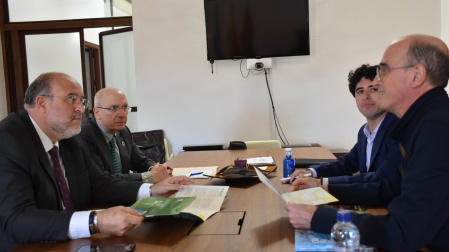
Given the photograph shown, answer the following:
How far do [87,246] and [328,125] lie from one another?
4.17m

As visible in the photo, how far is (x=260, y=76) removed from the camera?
5016 millimetres

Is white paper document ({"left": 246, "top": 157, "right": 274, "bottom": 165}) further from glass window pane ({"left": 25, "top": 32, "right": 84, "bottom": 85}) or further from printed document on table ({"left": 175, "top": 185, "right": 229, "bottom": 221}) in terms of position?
glass window pane ({"left": 25, "top": 32, "right": 84, "bottom": 85})

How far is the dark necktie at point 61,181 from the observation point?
1811 millimetres

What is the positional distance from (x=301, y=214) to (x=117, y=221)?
0.70 m

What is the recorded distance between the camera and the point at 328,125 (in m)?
4.98

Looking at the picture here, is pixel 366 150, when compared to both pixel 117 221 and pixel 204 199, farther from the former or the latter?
pixel 117 221

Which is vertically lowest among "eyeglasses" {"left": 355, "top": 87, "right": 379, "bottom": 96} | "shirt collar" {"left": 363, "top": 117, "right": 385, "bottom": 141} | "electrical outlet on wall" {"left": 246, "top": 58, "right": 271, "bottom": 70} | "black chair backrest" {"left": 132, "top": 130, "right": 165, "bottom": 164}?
"black chair backrest" {"left": 132, "top": 130, "right": 165, "bottom": 164}

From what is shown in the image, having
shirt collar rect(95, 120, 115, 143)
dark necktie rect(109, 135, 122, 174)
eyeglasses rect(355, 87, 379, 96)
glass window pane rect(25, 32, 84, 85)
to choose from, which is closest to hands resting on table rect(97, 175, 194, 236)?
dark necktie rect(109, 135, 122, 174)

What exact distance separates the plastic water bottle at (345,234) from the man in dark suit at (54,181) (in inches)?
28.2

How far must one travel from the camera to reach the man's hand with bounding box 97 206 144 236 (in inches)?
54.0

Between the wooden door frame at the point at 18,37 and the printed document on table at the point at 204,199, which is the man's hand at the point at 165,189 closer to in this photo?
the printed document on table at the point at 204,199

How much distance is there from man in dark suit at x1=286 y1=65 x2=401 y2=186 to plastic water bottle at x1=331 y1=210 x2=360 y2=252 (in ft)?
2.17

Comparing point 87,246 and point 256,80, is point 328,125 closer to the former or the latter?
point 256,80

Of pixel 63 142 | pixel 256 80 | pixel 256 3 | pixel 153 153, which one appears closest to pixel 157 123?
pixel 153 153
